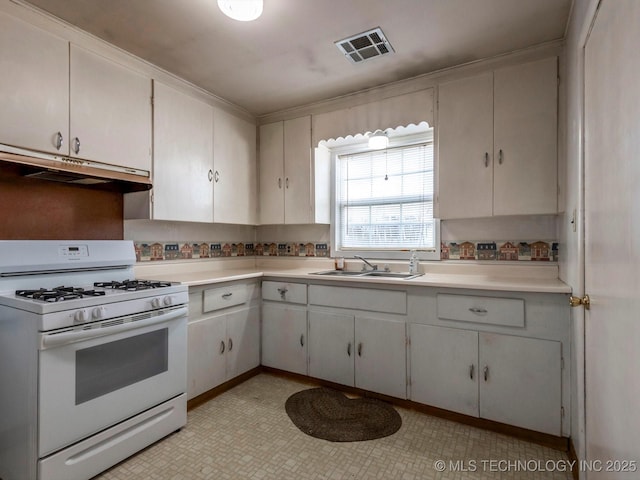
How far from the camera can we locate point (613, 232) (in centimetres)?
107

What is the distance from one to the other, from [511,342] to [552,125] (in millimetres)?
1347

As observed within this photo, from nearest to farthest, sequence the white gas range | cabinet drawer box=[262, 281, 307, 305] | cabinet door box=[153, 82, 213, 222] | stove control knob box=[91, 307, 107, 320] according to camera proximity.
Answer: the white gas range < stove control knob box=[91, 307, 107, 320] < cabinet door box=[153, 82, 213, 222] < cabinet drawer box=[262, 281, 307, 305]

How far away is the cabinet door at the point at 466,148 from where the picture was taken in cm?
237

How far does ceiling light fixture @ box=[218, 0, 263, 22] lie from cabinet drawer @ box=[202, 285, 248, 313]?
5.56 feet

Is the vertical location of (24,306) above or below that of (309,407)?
above

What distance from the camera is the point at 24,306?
1559mm

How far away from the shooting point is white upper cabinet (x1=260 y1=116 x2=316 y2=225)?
3172 mm

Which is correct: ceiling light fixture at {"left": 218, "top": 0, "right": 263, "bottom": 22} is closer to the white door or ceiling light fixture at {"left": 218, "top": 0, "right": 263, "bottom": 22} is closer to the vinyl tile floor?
the white door

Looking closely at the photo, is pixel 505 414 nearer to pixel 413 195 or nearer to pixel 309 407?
pixel 309 407

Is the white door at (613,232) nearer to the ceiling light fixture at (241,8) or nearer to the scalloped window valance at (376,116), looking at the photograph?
the scalloped window valance at (376,116)

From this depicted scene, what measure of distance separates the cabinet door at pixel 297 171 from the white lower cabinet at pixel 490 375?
1.46 m

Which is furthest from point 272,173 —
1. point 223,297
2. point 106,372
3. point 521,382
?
point 521,382

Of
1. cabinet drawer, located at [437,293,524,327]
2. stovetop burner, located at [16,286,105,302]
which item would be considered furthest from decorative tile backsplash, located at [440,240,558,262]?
stovetop burner, located at [16,286,105,302]

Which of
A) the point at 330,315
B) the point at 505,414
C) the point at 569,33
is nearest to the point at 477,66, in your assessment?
the point at 569,33
